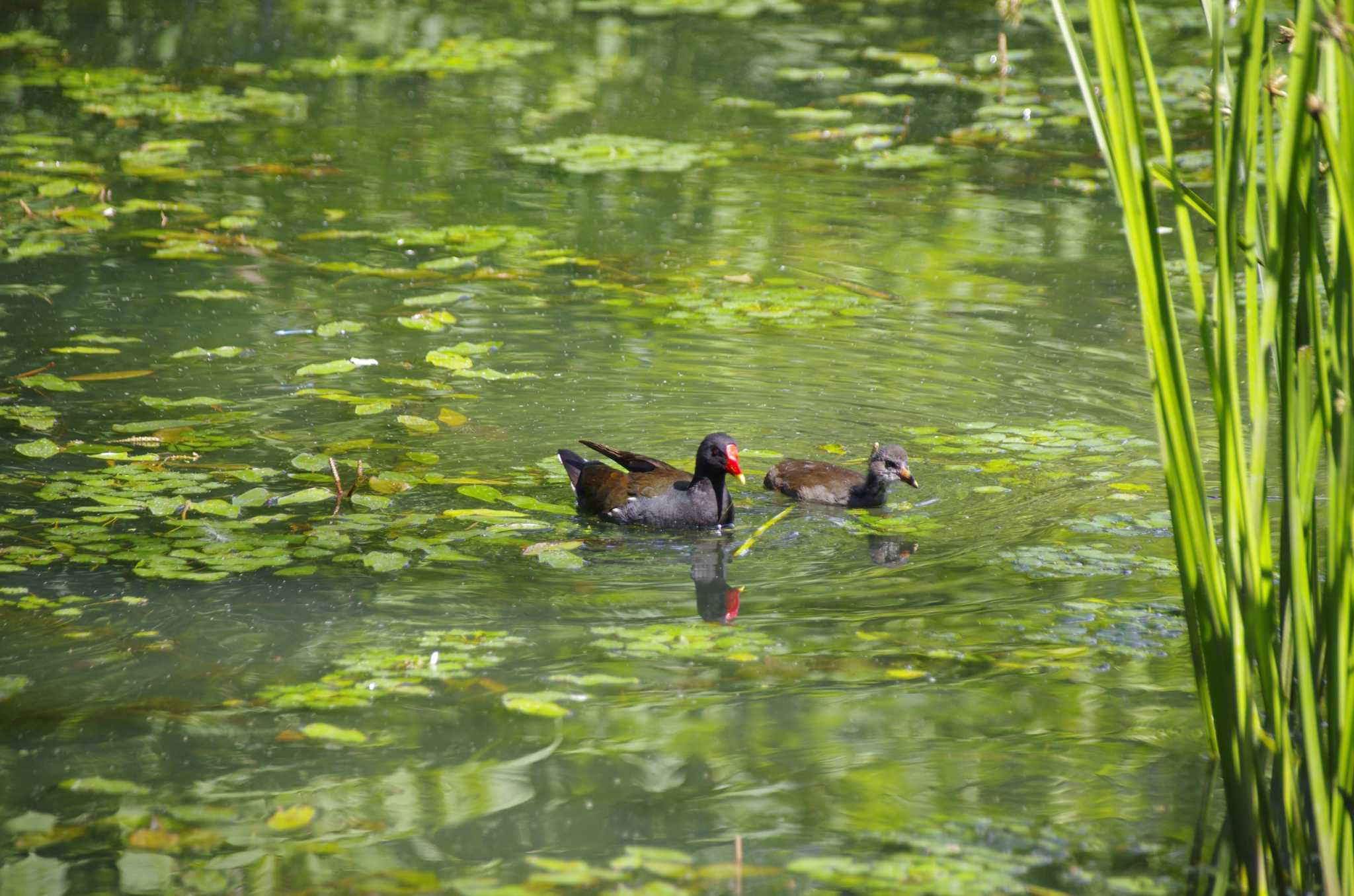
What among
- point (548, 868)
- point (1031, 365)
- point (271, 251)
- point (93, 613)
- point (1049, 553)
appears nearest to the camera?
point (548, 868)

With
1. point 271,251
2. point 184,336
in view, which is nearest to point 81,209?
point 271,251

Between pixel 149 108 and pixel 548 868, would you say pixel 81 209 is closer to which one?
pixel 149 108

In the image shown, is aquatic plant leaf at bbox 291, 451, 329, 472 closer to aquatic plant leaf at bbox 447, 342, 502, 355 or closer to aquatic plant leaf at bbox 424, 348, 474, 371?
aquatic plant leaf at bbox 424, 348, 474, 371

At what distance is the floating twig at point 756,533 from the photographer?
19.6ft

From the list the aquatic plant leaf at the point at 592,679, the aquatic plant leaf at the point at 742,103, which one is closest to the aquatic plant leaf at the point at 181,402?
the aquatic plant leaf at the point at 592,679

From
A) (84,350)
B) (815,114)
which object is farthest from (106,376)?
(815,114)

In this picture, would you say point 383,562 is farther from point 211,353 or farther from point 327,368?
point 211,353

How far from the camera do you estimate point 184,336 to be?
8.20 metres

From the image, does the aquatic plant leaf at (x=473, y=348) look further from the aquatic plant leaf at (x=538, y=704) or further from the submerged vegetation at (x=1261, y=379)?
the submerged vegetation at (x=1261, y=379)

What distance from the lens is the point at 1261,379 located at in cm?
292

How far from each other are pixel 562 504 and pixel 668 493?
0.47 metres

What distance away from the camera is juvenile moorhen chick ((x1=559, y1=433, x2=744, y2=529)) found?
6.37 m

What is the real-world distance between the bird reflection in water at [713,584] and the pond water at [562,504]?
3cm

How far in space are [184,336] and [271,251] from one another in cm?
146
